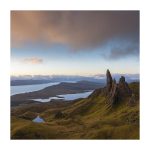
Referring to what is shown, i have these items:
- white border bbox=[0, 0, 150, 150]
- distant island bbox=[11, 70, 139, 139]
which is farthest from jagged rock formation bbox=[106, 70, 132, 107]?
white border bbox=[0, 0, 150, 150]

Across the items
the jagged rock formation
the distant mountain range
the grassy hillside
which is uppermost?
the distant mountain range

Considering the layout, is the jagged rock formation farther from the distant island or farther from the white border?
the white border
